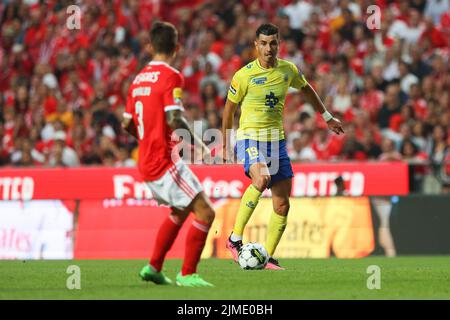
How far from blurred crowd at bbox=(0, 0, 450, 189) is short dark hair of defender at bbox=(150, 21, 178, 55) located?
8.30m

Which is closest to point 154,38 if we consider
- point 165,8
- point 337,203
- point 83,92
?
point 337,203

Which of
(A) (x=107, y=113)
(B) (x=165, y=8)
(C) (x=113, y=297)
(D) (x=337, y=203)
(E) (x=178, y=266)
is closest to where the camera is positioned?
(C) (x=113, y=297)

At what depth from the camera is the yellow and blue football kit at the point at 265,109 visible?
12336mm

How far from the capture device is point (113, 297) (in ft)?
30.6

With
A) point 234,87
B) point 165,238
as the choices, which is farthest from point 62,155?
point 165,238

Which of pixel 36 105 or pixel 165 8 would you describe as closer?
pixel 36 105

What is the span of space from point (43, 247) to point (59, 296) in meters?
7.37

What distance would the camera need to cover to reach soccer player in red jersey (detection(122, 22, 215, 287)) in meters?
9.90

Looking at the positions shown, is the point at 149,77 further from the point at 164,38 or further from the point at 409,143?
the point at 409,143

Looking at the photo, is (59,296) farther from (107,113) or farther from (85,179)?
(107,113)

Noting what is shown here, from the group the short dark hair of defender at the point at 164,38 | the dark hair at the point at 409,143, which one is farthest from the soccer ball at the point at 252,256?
the dark hair at the point at 409,143

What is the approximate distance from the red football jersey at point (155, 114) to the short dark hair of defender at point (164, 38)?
0.13 metres

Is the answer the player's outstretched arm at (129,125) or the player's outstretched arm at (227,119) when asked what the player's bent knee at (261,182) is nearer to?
the player's outstretched arm at (227,119)

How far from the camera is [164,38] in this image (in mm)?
9938
